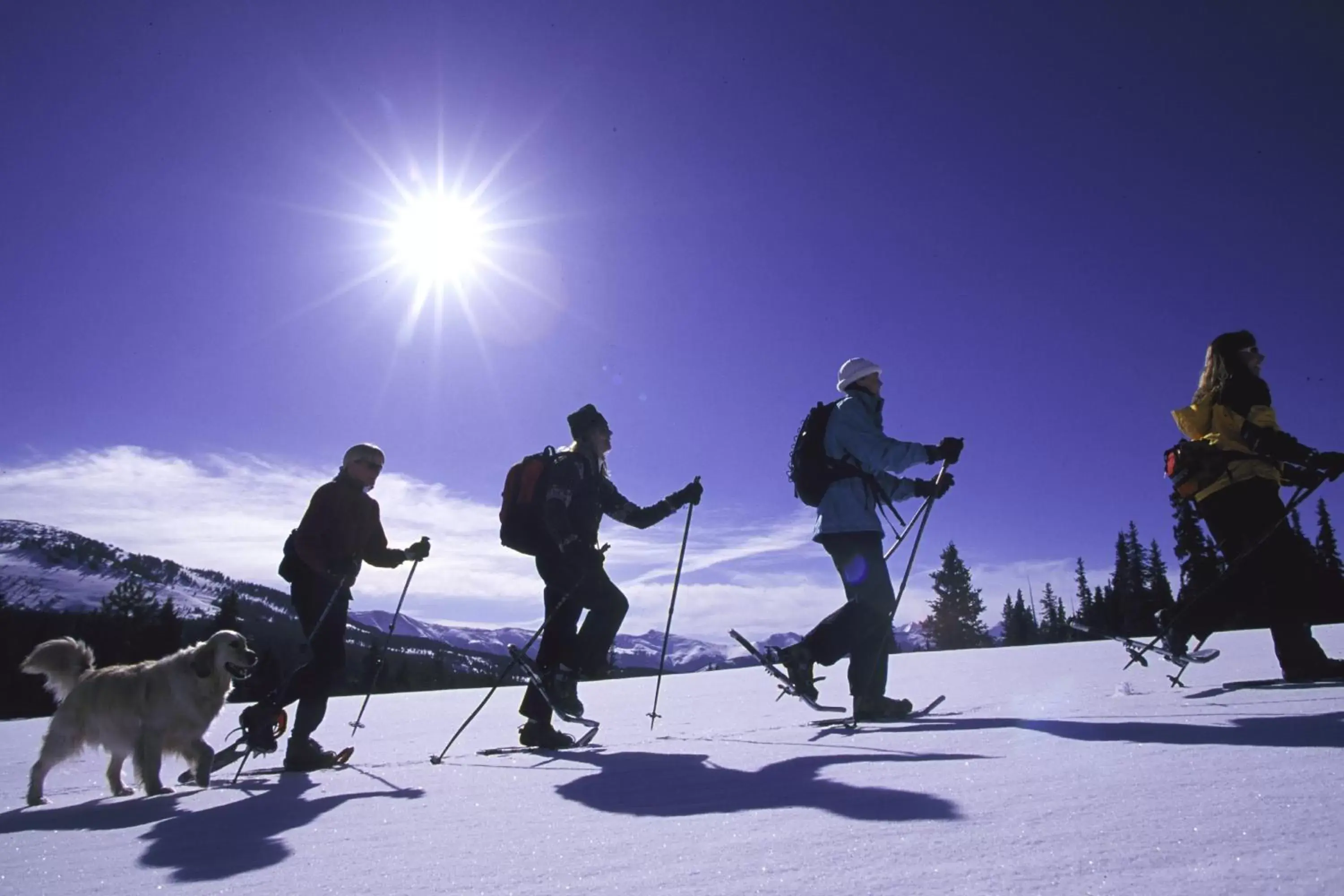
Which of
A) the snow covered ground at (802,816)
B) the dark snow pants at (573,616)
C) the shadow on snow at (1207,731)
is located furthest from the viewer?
the dark snow pants at (573,616)

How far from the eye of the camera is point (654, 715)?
5.80 meters

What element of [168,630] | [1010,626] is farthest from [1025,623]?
[168,630]

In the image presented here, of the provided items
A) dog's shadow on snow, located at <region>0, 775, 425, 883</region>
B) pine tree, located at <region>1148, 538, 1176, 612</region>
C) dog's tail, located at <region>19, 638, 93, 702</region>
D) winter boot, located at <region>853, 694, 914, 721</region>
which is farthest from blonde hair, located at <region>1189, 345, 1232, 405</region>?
pine tree, located at <region>1148, 538, 1176, 612</region>

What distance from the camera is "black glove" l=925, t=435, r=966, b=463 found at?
15.5ft

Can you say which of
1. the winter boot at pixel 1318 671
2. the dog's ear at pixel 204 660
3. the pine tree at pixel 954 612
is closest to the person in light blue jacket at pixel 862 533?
the winter boot at pixel 1318 671

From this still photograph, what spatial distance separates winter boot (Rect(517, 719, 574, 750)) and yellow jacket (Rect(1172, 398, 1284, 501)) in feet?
15.0

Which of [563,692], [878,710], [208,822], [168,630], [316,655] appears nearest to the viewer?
[208,822]

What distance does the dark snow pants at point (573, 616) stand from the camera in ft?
17.4

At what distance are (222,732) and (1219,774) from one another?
384 inches

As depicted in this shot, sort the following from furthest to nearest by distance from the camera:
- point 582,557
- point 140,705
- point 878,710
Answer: point 582,557
point 878,710
point 140,705

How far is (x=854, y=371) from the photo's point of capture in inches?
204

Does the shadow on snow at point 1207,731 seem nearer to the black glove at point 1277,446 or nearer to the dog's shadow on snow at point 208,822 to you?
the black glove at point 1277,446

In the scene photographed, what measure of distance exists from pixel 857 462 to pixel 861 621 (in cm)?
105

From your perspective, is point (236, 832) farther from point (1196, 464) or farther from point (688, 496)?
point (1196, 464)
